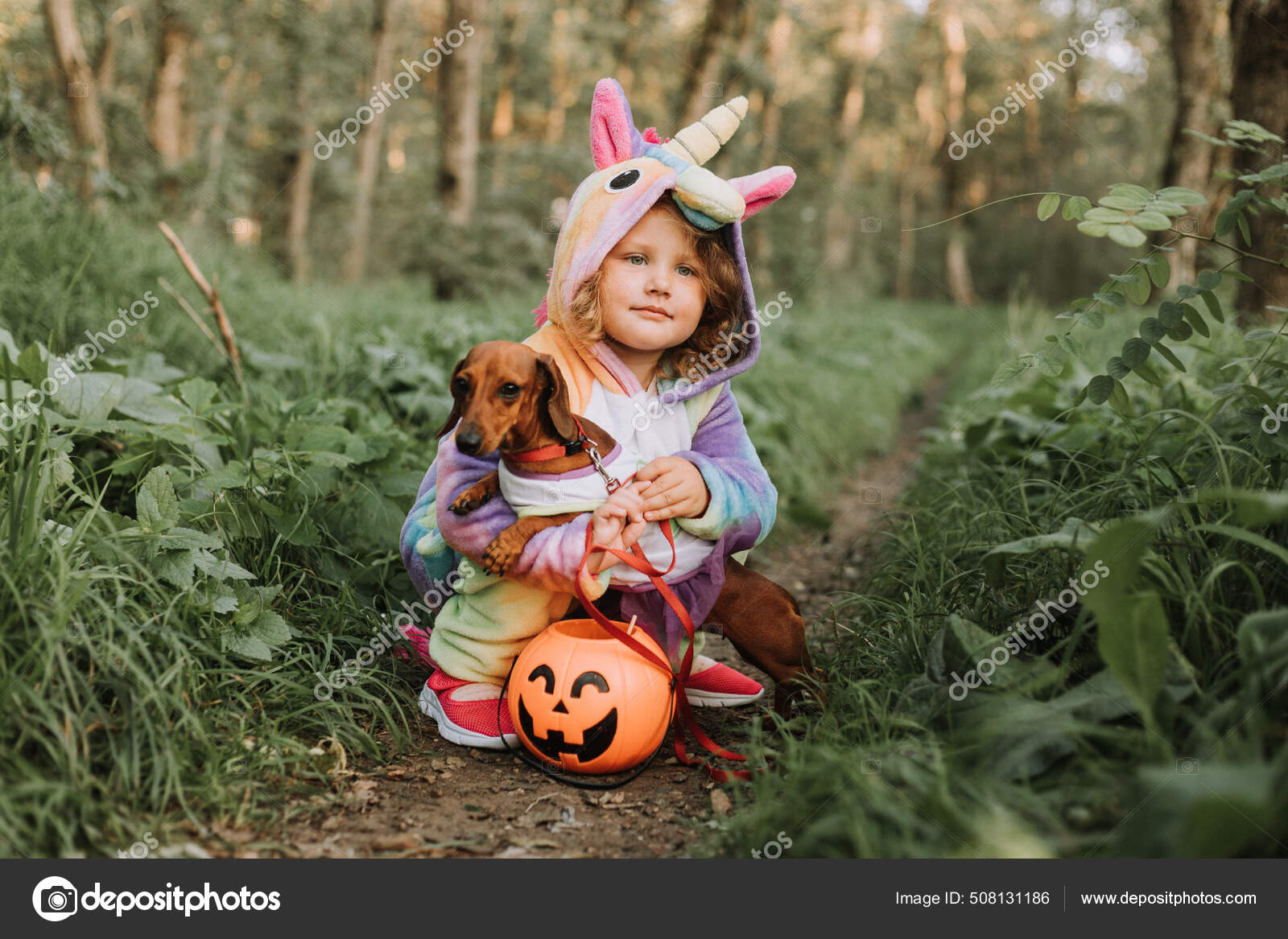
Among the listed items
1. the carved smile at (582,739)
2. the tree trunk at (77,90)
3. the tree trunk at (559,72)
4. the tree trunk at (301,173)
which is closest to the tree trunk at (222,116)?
the tree trunk at (301,173)

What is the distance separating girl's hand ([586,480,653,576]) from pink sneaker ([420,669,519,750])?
480 mm

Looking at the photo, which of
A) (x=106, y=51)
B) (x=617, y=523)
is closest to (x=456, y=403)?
(x=617, y=523)

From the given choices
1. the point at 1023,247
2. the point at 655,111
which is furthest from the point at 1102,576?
the point at 1023,247

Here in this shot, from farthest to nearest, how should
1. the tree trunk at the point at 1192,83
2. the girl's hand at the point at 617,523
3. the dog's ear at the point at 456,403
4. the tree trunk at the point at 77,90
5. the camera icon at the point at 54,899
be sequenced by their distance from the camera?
1. the tree trunk at the point at 1192,83
2. the tree trunk at the point at 77,90
3. the girl's hand at the point at 617,523
4. the dog's ear at the point at 456,403
5. the camera icon at the point at 54,899

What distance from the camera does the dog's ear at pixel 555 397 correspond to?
79.4 inches

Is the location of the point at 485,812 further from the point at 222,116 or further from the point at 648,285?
the point at 222,116

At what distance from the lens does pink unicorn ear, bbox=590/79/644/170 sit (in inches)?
92.1

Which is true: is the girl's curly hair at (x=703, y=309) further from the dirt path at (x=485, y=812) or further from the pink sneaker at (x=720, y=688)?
the dirt path at (x=485, y=812)

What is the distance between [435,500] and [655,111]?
20.5 metres

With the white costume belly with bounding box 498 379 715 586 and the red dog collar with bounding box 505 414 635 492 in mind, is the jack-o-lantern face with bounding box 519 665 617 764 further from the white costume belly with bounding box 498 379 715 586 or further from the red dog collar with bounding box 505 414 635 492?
the red dog collar with bounding box 505 414 635 492

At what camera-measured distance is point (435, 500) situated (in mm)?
2332

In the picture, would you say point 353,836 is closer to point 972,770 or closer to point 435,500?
point 435,500

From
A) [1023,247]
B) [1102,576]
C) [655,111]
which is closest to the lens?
[1102,576]

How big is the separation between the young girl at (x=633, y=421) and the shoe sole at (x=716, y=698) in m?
0.35
